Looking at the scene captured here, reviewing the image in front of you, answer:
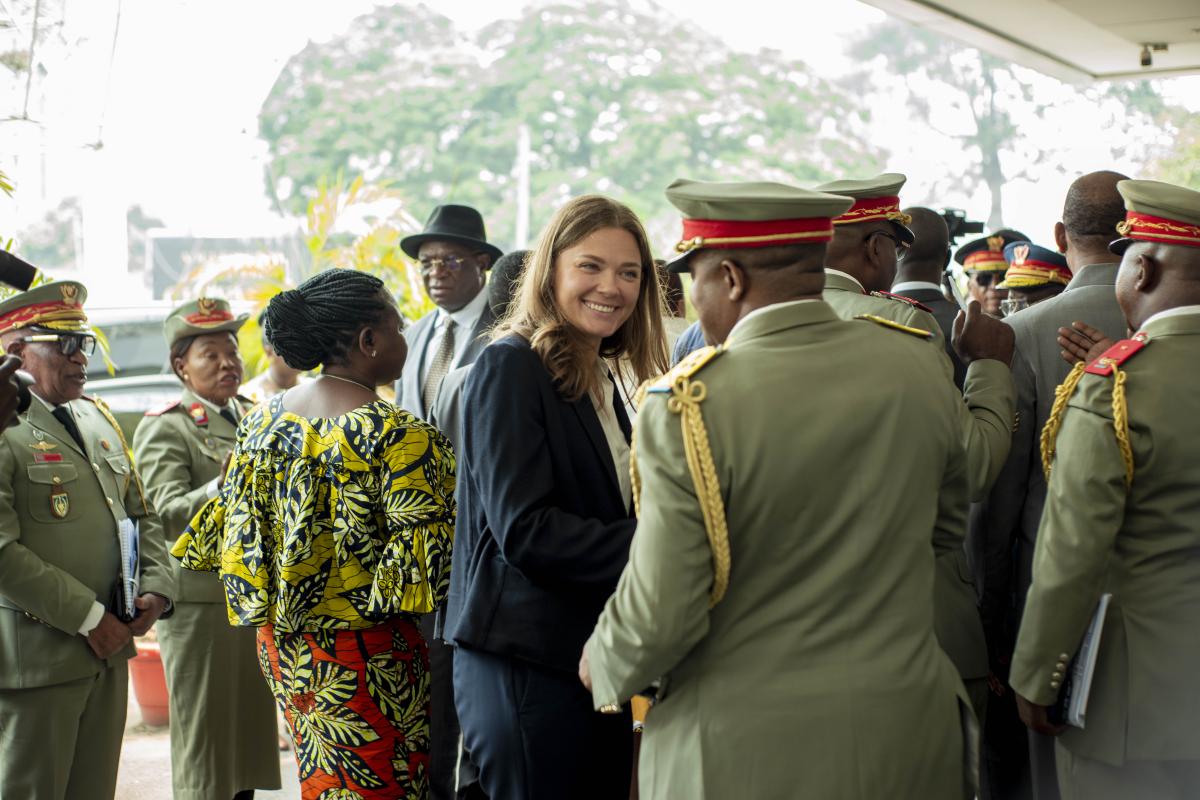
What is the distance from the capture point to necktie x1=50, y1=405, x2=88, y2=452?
3908 millimetres

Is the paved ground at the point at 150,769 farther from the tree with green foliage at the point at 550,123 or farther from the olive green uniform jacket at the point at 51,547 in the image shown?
the tree with green foliage at the point at 550,123

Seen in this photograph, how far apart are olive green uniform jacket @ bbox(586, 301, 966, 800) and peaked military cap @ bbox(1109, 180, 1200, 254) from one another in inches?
34.6

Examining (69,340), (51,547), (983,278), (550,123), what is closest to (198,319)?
(69,340)

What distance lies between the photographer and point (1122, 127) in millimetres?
24500

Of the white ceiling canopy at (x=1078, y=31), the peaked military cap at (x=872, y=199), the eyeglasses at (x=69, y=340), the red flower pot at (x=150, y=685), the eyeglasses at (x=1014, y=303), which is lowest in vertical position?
the red flower pot at (x=150, y=685)

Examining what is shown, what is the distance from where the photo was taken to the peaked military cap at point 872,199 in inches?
126

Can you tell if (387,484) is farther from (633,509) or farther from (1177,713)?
(1177,713)

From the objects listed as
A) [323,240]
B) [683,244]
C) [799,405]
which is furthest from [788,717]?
[323,240]

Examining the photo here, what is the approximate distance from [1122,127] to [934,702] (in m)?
25.1

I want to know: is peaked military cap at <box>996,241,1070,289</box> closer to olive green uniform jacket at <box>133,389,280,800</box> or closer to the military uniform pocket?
olive green uniform jacket at <box>133,389,280,800</box>

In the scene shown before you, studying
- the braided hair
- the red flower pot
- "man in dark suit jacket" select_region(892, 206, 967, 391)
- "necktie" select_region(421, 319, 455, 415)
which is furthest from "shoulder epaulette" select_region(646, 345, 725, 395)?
the red flower pot

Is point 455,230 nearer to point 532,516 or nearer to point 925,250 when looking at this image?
point 925,250

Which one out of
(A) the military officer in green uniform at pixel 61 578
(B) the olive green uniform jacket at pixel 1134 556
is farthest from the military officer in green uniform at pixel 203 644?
(B) the olive green uniform jacket at pixel 1134 556

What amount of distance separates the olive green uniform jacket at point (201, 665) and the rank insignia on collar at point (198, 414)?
3 cm
